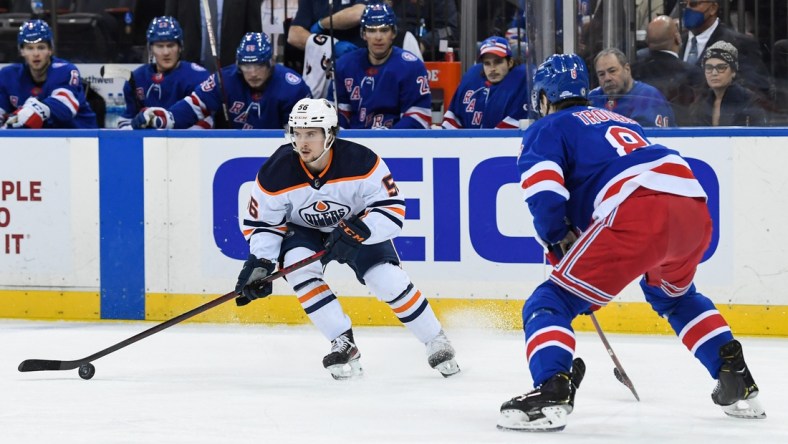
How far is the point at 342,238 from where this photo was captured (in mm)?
4344

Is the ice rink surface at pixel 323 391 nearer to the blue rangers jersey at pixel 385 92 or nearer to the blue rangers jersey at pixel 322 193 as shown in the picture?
the blue rangers jersey at pixel 322 193

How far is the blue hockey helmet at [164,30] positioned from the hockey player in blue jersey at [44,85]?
430 millimetres

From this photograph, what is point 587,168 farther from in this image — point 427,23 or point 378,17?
point 427,23

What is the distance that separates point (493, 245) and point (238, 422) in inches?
81.9

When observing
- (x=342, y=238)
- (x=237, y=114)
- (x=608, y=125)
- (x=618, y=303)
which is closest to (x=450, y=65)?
(x=237, y=114)

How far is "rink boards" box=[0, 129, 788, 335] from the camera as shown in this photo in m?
5.37

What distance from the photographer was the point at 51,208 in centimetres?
590

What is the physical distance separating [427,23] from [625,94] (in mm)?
1627

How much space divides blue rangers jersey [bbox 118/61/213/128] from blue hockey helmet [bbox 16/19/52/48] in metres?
0.46

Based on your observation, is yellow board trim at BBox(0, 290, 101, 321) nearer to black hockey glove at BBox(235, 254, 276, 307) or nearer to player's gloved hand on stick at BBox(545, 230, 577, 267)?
black hockey glove at BBox(235, 254, 276, 307)

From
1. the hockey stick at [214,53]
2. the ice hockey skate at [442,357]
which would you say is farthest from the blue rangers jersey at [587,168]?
the hockey stick at [214,53]

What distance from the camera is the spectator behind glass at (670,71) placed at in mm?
5438

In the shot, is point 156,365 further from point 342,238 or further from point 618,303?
point 618,303

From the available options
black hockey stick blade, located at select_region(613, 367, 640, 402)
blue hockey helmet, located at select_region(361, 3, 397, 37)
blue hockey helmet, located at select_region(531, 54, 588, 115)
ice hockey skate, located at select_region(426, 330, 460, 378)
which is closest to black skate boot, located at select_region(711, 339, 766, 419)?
black hockey stick blade, located at select_region(613, 367, 640, 402)
